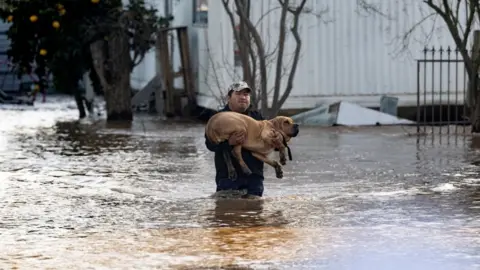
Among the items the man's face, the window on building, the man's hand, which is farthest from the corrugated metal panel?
the man's hand

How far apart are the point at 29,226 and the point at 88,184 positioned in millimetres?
3321

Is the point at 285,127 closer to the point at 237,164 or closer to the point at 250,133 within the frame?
the point at 250,133

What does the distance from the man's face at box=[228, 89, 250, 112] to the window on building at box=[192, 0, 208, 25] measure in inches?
575

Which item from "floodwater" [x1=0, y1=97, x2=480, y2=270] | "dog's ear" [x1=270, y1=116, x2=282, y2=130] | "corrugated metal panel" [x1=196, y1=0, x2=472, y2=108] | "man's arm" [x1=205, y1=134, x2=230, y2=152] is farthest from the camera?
"corrugated metal panel" [x1=196, y1=0, x2=472, y2=108]

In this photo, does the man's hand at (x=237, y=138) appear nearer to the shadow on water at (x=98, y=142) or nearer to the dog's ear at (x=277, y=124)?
the dog's ear at (x=277, y=124)

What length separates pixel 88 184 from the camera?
13391mm

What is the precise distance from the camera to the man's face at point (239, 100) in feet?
36.2

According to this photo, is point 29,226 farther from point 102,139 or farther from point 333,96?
point 333,96

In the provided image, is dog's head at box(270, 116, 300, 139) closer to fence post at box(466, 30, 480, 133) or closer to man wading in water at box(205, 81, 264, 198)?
man wading in water at box(205, 81, 264, 198)

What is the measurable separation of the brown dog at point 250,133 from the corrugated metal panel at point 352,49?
13.2m

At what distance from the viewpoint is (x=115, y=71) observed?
25234mm

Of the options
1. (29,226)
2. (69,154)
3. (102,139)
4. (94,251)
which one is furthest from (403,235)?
(102,139)

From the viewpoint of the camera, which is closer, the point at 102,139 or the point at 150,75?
the point at 102,139

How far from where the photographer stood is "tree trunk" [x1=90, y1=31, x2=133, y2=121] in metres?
25.0
